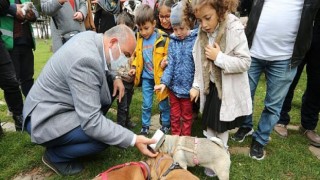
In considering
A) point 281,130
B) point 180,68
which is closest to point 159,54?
point 180,68

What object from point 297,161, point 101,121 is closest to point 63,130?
point 101,121

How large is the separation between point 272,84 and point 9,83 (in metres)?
2.93

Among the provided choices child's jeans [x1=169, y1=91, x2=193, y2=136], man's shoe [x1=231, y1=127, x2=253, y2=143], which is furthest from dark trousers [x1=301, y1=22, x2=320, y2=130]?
child's jeans [x1=169, y1=91, x2=193, y2=136]

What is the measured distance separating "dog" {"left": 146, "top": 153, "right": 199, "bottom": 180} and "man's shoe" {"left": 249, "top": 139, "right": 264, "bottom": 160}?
3.82ft

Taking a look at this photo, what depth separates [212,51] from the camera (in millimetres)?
2658

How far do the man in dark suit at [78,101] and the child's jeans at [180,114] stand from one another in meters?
0.86

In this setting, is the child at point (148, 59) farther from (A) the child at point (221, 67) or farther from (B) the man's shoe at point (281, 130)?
(B) the man's shoe at point (281, 130)

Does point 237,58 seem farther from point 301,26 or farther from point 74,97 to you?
point 74,97

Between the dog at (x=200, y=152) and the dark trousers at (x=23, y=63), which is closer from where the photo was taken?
the dog at (x=200, y=152)

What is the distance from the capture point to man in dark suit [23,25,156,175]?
249 centimetres

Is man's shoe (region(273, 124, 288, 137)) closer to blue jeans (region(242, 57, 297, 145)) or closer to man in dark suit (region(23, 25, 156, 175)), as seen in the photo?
blue jeans (region(242, 57, 297, 145))

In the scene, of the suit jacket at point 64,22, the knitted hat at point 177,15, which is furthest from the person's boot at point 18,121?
the knitted hat at point 177,15

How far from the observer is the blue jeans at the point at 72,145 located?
2762mm

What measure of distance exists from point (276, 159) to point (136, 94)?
9.20ft
